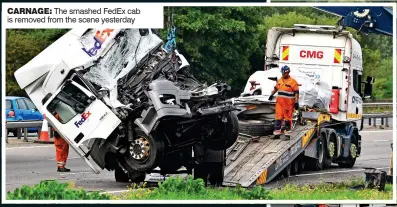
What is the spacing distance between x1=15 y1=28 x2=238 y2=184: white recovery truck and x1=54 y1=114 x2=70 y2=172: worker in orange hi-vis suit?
215 millimetres

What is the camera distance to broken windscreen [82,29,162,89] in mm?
19406

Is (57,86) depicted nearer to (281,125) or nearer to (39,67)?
(39,67)

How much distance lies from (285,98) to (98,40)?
3584mm

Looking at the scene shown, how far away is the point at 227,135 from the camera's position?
1986 centimetres

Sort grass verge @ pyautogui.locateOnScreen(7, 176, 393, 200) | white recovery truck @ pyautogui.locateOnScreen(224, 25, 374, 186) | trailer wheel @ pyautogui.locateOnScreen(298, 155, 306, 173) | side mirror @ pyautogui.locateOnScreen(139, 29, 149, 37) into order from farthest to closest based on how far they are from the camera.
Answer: trailer wheel @ pyautogui.locateOnScreen(298, 155, 306, 173)
white recovery truck @ pyautogui.locateOnScreen(224, 25, 374, 186)
side mirror @ pyautogui.locateOnScreen(139, 29, 149, 37)
grass verge @ pyautogui.locateOnScreen(7, 176, 393, 200)

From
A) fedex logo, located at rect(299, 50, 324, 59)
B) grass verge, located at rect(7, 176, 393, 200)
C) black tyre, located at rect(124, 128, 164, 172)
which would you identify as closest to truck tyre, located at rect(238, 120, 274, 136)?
grass verge, located at rect(7, 176, 393, 200)

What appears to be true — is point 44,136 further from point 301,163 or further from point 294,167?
point 301,163

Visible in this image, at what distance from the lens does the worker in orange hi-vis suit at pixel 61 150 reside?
19562mm

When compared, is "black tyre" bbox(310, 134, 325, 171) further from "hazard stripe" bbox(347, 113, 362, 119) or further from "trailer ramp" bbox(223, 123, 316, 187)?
"hazard stripe" bbox(347, 113, 362, 119)

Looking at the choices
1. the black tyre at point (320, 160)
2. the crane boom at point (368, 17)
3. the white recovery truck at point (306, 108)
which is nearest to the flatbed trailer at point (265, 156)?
the white recovery truck at point (306, 108)

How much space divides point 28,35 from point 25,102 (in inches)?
126

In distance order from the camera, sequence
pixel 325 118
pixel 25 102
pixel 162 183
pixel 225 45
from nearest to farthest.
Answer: pixel 162 183 < pixel 225 45 < pixel 25 102 < pixel 325 118

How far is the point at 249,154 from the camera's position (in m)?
21.0

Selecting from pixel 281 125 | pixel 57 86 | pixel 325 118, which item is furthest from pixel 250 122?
pixel 57 86
